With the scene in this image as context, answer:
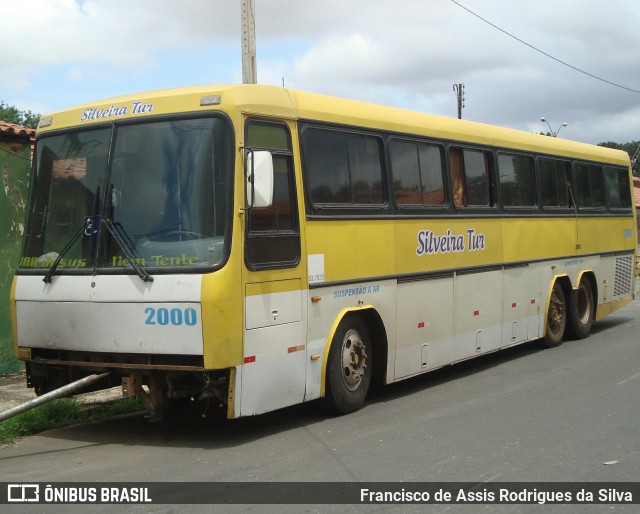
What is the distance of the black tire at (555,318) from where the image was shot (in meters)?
13.7

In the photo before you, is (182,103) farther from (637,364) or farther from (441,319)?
(637,364)

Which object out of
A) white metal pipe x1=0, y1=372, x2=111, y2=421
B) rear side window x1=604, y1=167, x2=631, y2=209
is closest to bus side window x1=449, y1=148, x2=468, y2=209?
white metal pipe x1=0, y1=372, x2=111, y2=421

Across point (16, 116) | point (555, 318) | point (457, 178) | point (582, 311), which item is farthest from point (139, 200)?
point (16, 116)

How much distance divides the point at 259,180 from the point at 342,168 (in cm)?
169

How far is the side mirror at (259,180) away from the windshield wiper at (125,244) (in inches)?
43.5

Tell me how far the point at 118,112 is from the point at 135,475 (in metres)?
3.37

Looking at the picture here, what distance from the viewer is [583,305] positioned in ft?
49.2

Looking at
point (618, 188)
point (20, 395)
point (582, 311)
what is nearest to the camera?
point (20, 395)

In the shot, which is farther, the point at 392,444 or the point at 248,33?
the point at 248,33

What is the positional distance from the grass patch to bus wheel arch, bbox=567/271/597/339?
26.9 feet

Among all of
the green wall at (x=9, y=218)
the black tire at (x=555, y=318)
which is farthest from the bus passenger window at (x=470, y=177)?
the green wall at (x=9, y=218)

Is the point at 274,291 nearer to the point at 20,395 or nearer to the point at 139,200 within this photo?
the point at 139,200

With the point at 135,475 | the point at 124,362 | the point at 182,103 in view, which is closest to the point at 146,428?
the point at 124,362

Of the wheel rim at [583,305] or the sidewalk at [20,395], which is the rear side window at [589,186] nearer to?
the wheel rim at [583,305]
